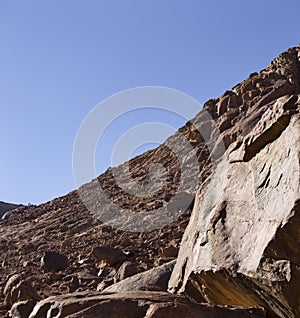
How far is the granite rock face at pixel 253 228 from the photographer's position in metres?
4.39

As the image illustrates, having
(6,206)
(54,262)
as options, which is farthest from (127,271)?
(6,206)

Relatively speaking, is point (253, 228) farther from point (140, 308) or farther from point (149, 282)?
point (149, 282)

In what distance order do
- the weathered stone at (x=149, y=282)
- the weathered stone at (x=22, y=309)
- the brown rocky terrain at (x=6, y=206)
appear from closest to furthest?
the weathered stone at (x=149, y=282) < the weathered stone at (x=22, y=309) < the brown rocky terrain at (x=6, y=206)

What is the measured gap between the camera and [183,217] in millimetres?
17172

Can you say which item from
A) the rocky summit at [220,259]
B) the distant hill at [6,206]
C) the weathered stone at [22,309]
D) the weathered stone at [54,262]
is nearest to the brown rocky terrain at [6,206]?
the distant hill at [6,206]

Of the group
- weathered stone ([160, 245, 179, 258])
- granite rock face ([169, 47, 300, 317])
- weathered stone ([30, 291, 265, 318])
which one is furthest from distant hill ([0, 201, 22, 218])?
weathered stone ([30, 291, 265, 318])

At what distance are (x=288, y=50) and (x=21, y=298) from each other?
2221 centimetres

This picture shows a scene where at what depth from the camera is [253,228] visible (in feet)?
15.9

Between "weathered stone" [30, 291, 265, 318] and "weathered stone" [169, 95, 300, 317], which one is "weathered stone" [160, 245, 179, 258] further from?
"weathered stone" [30, 291, 265, 318]

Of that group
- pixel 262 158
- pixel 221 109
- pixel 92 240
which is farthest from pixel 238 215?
pixel 221 109

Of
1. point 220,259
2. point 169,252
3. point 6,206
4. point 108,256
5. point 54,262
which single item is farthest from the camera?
point 6,206

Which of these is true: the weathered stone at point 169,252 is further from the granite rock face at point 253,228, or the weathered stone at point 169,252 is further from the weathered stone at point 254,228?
the weathered stone at point 254,228

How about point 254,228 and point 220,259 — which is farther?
point 220,259

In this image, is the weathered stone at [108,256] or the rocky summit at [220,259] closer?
the rocky summit at [220,259]
